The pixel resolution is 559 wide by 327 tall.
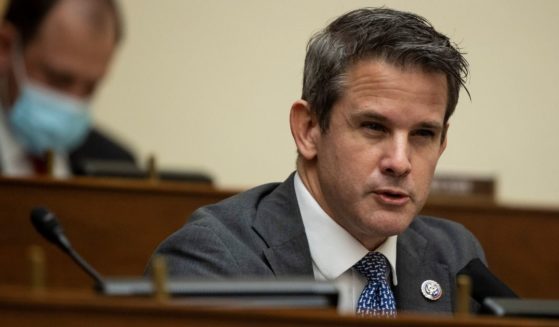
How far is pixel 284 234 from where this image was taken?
107 inches

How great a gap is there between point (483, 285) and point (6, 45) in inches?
129

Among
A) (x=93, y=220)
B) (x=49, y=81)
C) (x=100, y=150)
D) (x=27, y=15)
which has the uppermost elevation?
(x=27, y=15)

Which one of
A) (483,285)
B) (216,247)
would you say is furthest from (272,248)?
(483,285)

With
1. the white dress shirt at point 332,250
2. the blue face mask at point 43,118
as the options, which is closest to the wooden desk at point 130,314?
the white dress shirt at point 332,250

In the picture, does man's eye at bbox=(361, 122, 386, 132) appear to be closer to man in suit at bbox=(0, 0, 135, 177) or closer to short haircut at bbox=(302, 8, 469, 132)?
short haircut at bbox=(302, 8, 469, 132)

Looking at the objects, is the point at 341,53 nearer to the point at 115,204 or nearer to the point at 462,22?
the point at 115,204

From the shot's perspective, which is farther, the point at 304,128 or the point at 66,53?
the point at 66,53

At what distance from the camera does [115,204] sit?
12.9 feet

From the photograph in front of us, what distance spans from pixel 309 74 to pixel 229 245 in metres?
0.44

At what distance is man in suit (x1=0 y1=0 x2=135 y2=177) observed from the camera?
5207 millimetres

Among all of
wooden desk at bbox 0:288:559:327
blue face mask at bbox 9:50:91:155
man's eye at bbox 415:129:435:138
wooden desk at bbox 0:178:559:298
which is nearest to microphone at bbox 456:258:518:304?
man's eye at bbox 415:129:435:138

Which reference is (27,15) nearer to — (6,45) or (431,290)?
(6,45)

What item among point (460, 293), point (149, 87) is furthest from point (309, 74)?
point (149, 87)

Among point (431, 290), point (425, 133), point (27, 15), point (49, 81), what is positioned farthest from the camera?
point (27, 15)
